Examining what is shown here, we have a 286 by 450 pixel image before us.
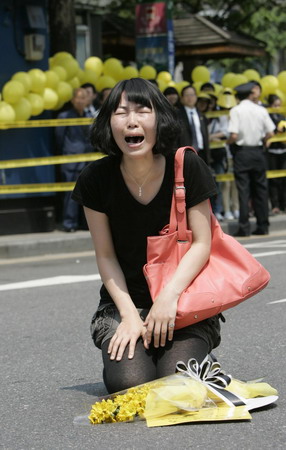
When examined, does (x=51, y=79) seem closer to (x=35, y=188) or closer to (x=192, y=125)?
(x=35, y=188)

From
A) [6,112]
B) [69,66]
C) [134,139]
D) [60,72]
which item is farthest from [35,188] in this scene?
[134,139]

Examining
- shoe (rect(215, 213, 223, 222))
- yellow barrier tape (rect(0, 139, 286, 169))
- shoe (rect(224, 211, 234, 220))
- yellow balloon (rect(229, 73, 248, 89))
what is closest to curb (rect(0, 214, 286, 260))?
yellow barrier tape (rect(0, 139, 286, 169))

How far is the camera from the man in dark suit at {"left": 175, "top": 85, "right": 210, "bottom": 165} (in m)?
13.9

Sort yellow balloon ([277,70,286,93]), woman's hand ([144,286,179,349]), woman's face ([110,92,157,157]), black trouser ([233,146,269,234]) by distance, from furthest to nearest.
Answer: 1. yellow balloon ([277,70,286,93])
2. black trouser ([233,146,269,234])
3. woman's face ([110,92,157,157])
4. woman's hand ([144,286,179,349])

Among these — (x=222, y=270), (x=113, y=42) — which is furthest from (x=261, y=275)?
(x=113, y=42)

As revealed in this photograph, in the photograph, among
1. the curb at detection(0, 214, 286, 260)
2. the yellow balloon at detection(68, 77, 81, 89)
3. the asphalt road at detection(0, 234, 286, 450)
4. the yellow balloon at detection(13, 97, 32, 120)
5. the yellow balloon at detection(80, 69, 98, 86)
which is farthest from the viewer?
the yellow balloon at detection(80, 69, 98, 86)

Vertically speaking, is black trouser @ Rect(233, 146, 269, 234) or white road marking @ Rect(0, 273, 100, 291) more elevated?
white road marking @ Rect(0, 273, 100, 291)

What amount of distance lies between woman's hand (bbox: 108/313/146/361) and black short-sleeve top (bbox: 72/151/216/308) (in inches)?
10.2

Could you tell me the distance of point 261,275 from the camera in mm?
5012

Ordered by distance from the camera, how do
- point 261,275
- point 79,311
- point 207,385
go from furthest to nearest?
point 79,311 < point 261,275 < point 207,385

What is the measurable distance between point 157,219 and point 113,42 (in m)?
16.9

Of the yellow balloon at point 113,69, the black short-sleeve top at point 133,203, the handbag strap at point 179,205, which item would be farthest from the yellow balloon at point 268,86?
the handbag strap at point 179,205

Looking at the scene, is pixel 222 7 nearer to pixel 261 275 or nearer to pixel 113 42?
pixel 113 42

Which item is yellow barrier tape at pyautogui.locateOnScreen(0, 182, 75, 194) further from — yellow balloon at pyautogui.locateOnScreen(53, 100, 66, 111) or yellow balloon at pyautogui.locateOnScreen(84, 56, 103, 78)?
yellow balloon at pyautogui.locateOnScreen(84, 56, 103, 78)
